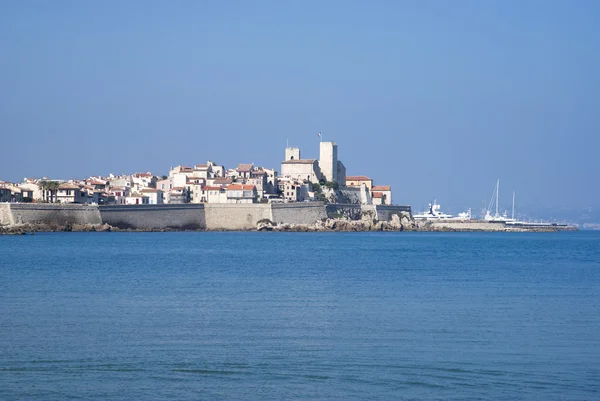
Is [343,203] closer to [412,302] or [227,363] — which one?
[412,302]

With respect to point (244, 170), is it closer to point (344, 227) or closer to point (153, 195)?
point (344, 227)

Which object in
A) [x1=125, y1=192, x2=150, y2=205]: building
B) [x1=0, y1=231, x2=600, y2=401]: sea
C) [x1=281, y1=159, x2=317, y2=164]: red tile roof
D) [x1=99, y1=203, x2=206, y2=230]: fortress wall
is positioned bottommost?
[x1=0, y1=231, x2=600, y2=401]: sea

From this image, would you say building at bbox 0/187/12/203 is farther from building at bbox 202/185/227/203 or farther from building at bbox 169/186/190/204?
building at bbox 202/185/227/203

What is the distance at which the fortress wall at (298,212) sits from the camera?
61438 mm

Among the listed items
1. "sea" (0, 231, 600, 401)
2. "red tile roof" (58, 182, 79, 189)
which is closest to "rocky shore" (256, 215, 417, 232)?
"red tile roof" (58, 182, 79, 189)

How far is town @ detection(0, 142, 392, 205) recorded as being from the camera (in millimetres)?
56906

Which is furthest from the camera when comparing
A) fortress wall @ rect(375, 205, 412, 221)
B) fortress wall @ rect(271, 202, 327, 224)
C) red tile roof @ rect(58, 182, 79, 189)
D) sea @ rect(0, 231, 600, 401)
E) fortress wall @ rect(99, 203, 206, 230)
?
fortress wall @ rect(375, 205, 412, 221)

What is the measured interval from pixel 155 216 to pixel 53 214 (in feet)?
21.3

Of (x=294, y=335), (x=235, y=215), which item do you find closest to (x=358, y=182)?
(x=235, y=215)

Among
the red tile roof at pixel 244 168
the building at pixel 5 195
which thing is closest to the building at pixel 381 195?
the red tile roof at pixel 244 168

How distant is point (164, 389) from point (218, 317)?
4.95 metres

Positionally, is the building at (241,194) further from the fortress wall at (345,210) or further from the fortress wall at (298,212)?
the fortress wall at (345,210)

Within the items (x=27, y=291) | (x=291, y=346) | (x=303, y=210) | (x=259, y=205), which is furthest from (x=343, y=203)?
(x=291, y=346)

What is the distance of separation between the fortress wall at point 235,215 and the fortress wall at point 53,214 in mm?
8516
